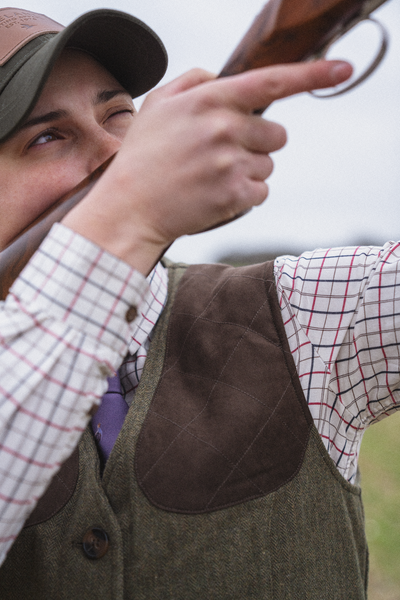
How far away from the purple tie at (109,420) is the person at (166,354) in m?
0.01

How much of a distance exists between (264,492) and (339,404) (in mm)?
278

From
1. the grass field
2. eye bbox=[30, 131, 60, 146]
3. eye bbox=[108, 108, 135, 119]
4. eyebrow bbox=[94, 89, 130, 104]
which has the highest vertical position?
eyebrow bbox=[94, 89, 130, 104]

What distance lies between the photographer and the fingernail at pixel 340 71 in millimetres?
669

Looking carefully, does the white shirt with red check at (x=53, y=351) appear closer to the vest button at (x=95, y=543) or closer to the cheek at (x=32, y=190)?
the vest button at (x=95, y=543)

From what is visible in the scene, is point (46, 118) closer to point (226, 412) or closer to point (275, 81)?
point (275, 81)

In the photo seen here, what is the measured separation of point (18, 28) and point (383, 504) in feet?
12.6

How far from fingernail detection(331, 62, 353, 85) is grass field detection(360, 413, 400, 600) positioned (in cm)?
307

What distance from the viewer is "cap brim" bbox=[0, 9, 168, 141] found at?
1.11 m

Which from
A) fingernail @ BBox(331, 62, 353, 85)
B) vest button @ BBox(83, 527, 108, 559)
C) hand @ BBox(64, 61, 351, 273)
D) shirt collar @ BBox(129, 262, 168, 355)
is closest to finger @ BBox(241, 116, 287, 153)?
hand @ BBox(64, 61, 351, 273)

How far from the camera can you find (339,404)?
112 centimetres

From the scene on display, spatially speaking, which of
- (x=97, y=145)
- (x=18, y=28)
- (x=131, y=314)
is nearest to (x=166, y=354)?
(x=131, y=314)

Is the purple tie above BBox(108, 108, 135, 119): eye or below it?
below

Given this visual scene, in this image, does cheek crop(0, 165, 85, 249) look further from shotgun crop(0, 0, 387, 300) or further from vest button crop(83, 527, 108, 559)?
vest button crop(83, 527, 108, 559)

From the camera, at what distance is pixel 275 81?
660 mm
